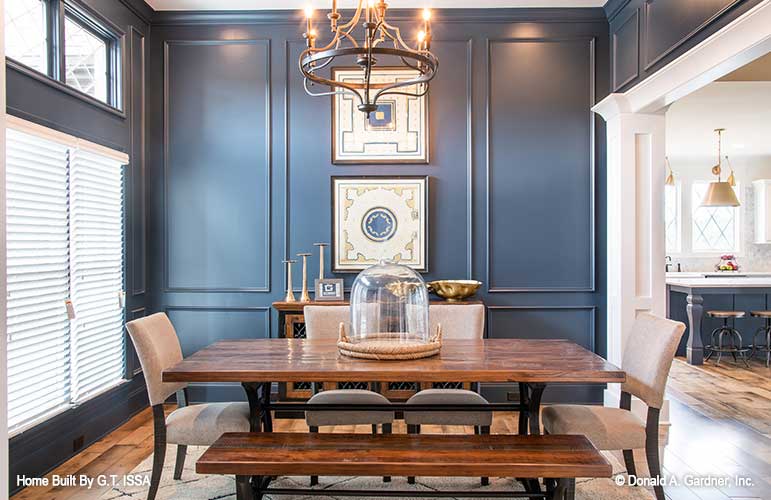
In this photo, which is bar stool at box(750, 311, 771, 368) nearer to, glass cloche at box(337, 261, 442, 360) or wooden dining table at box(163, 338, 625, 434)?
wooden dining table at box(163, 338, 625, 434)

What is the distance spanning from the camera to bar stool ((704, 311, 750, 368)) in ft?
19.9

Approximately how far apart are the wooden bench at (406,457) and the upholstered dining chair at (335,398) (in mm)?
494

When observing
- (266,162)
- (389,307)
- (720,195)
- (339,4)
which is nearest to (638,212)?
(389,307)

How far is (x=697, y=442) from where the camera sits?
3504 mm

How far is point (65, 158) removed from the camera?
126 inches

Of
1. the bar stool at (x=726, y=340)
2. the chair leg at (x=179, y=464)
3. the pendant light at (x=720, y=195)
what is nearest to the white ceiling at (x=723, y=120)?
the pendant light at (x=720, y=195)

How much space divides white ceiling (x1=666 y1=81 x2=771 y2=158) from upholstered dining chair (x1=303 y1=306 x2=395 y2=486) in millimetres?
4443

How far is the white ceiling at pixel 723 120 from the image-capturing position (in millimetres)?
5707

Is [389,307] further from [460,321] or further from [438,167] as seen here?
[438,167]

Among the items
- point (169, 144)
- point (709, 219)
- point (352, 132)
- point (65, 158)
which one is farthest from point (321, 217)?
point (709, 219)

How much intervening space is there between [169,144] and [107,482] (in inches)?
100

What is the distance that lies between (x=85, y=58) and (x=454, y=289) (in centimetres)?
293

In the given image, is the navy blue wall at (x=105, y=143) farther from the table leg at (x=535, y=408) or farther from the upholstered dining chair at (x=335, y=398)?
the table leg at (x=535, y=408)

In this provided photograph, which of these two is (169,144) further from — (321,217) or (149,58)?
(321,217)
